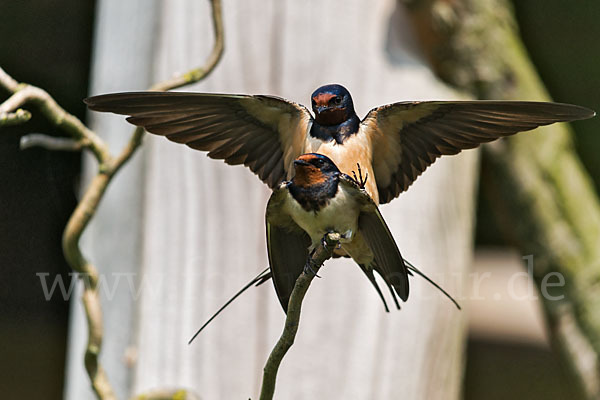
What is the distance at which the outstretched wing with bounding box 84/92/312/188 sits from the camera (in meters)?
0.79

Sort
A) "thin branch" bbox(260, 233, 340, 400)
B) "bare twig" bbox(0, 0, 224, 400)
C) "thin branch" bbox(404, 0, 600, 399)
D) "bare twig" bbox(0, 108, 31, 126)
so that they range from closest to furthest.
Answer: "thin branch" bbox(260, 233, 340, 400), "bare twig" bbox(0, 108, 31, 126), "bare twig" bbox(0, 0, 224, 400), "thin branch" bbox(404, 0, 600, 399)

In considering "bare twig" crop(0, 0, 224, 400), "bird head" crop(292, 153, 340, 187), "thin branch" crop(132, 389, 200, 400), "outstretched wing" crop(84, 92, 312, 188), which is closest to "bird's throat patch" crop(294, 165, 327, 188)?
"bird head" crop(292, 153, 340, 187)

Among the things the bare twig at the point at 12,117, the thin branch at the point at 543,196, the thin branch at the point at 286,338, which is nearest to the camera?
the thin branch at the point at 286,338

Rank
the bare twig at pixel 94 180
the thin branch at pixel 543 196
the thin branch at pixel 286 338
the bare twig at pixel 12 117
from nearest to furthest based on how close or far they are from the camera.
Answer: the thin branch at pixel 286 338
the bare twig at pixel 12 117
the bare twig at pixel 94 180
the thin branch at pixel 543 196

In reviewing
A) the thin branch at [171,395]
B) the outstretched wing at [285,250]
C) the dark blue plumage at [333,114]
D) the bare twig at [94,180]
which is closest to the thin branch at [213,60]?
A: the bare twig at [94,180]

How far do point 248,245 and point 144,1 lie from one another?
41cm

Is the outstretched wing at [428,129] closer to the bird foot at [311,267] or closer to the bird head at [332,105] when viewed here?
the bird head at [332,105]

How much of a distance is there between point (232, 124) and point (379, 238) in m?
0.22

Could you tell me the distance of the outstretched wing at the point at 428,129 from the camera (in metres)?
0.79

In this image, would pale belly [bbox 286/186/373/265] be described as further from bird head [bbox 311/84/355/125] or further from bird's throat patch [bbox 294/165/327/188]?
bird head [bbox 311/84/355/125]

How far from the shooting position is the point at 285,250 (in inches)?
31.3

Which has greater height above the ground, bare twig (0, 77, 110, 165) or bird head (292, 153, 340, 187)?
bare twig (0, 77, 110, 165)

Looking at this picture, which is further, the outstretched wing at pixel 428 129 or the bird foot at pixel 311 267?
the outstretched wing at pixel 428 129

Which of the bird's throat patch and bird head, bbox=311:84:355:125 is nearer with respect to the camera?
the bird's throat patch
